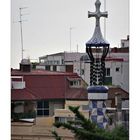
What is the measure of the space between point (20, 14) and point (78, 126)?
0.55m

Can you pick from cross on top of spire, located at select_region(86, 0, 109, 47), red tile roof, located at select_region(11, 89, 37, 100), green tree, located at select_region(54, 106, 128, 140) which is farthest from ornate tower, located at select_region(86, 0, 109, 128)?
red tile roof, located at select_region(11, 89, 37, 100)

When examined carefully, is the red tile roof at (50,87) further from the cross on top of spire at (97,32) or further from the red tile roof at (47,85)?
the cross on top of spire at (97,32)

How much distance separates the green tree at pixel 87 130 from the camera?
132 cm

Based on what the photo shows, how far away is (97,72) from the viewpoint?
5.29ft

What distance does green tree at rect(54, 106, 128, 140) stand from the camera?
1.32m

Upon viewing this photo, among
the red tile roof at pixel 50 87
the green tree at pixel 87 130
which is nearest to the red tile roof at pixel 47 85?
the red tile roof at pixel 50 87

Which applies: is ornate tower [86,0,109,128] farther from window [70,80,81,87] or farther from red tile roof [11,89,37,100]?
red tile roof [11,89,37,100]

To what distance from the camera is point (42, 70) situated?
163cm

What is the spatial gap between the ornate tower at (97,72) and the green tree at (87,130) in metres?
0.11

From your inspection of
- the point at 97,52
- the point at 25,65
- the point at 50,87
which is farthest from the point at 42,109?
the point at 97,52

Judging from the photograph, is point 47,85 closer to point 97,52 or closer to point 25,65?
point 25,65
